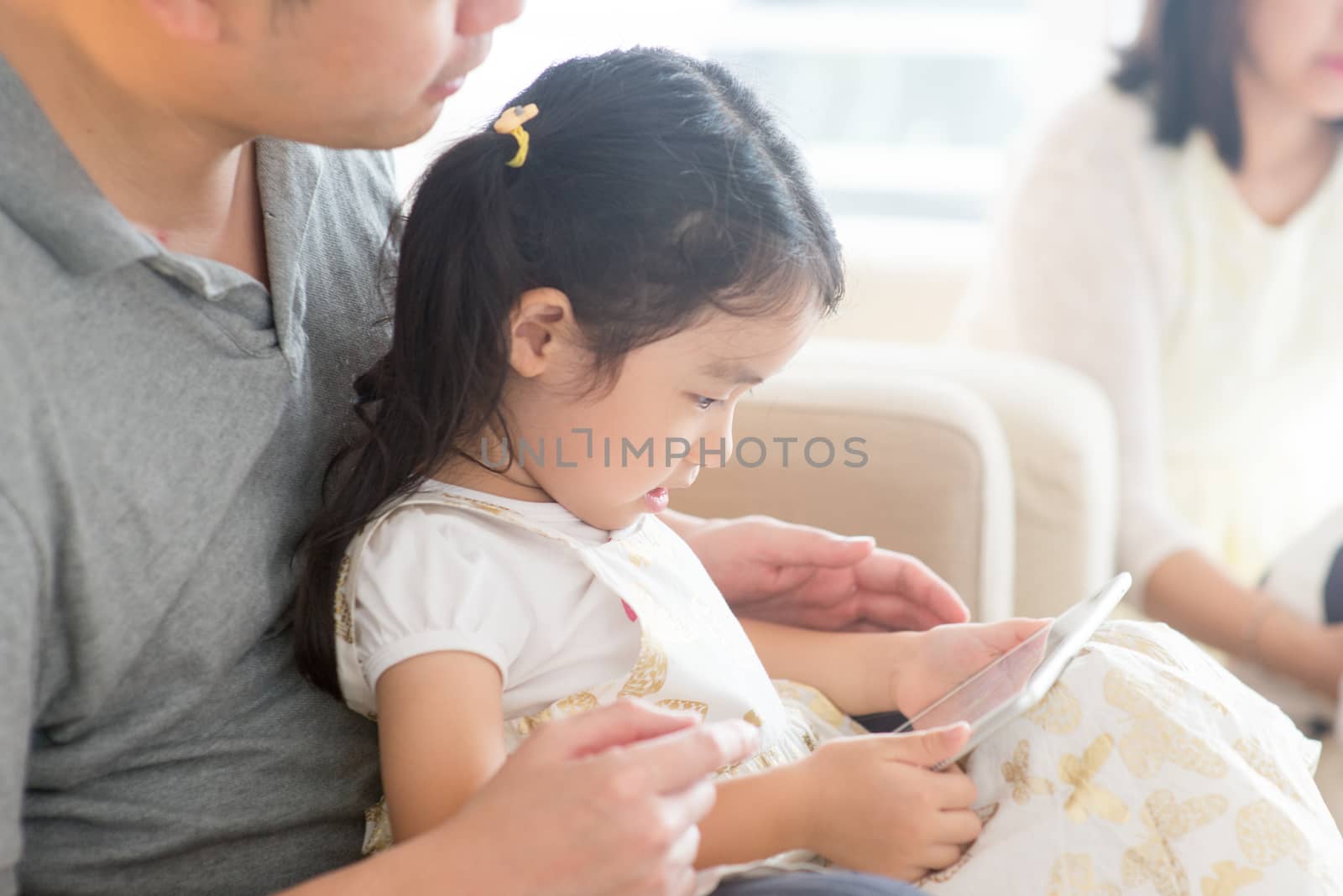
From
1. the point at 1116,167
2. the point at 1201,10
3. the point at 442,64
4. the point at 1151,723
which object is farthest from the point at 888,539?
the point at 1201,10

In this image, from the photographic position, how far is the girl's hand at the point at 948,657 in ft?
3.08

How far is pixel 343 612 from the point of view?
0.79m

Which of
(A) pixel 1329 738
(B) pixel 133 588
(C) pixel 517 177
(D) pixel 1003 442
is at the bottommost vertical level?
(A) pixel 1329 738

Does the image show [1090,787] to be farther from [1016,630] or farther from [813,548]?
[813,548]

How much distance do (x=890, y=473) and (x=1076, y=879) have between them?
1.55 feet

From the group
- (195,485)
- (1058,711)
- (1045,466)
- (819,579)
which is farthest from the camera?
(1045,466)

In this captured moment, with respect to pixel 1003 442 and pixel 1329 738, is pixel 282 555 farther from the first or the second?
pixel 1329 738

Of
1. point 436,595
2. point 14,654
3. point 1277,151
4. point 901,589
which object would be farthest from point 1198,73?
point 14,654

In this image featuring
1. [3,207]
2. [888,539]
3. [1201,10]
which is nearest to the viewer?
[3,207]

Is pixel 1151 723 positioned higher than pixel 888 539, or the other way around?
pixel 1151 723

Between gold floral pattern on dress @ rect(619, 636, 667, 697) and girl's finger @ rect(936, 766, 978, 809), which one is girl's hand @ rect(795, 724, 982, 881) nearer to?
girl's finger @ rect(936, 766, 978, 809)

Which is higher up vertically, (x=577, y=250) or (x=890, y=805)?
(x=577, y=250)

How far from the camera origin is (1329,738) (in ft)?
4.28

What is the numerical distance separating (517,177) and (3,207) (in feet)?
0.98
